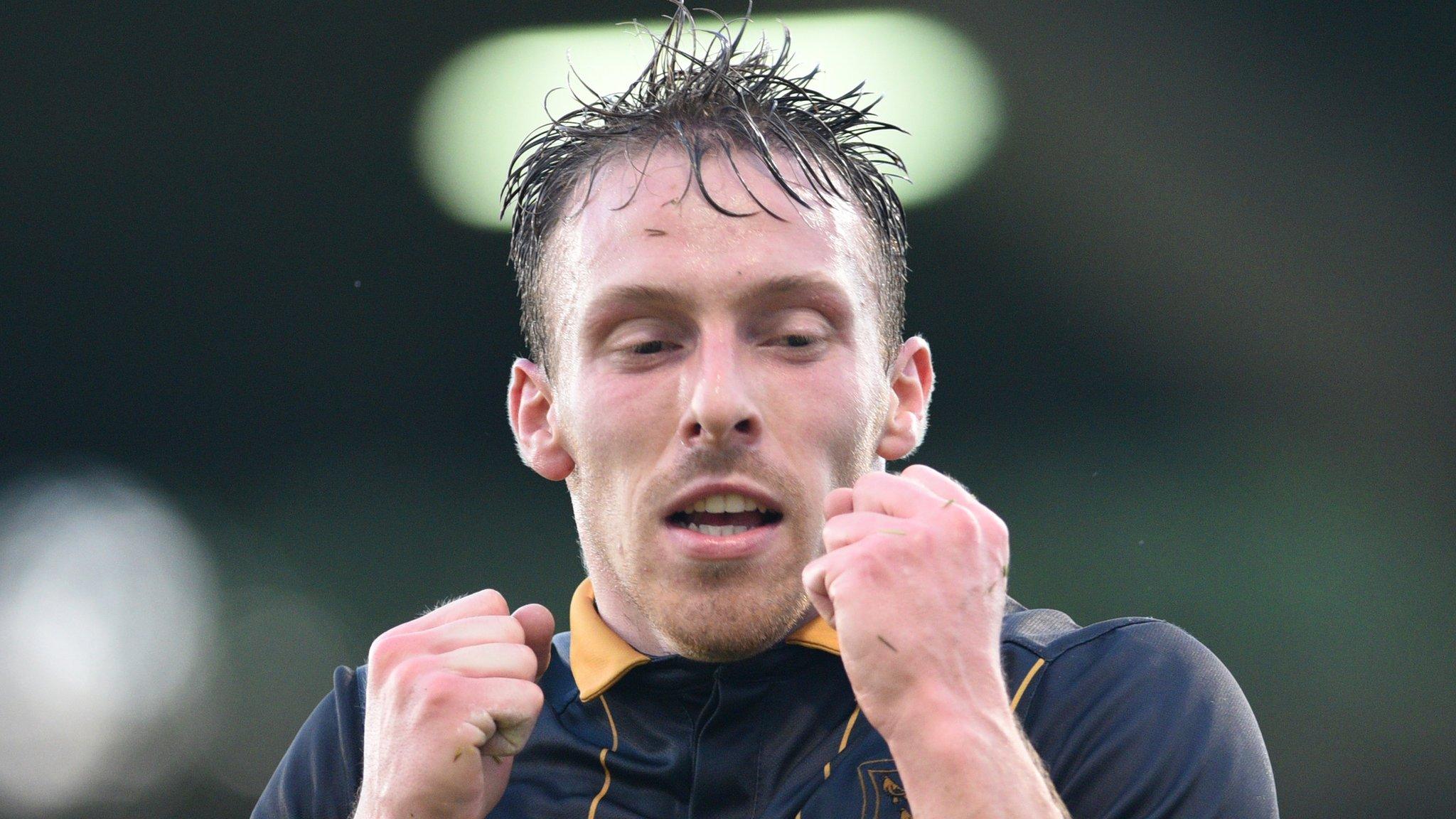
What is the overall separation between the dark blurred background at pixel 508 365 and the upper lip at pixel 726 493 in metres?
3.06

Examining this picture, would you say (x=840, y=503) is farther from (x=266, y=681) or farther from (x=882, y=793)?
(x=266, y=681)

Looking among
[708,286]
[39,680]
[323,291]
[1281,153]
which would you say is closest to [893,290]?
[708,286]

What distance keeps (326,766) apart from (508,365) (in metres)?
3.18

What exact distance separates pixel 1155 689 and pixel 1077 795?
0.19 meters

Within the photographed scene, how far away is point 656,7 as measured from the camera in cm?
451

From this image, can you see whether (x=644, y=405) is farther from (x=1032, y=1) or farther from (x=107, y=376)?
(x=107, y=376)

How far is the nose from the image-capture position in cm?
188

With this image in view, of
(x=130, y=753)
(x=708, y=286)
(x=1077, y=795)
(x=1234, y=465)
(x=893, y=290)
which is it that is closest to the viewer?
(x=1077, y=795)

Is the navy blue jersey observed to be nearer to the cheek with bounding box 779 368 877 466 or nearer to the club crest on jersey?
the club crest on jersey

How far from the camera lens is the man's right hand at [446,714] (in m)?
1.78

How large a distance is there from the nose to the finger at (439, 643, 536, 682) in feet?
1.28

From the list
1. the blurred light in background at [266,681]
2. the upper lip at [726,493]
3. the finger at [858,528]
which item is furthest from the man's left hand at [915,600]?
the blurred light in background at [266,681]

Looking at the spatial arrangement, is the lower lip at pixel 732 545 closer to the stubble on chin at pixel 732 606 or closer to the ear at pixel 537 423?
the stubble on chin at pixel 732 606

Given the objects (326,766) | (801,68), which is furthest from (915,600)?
(801,68)
